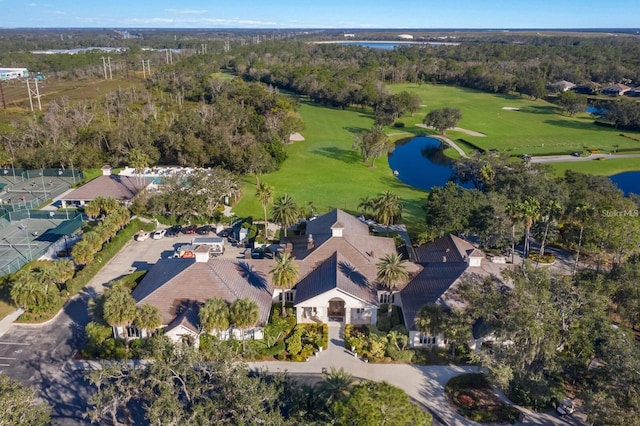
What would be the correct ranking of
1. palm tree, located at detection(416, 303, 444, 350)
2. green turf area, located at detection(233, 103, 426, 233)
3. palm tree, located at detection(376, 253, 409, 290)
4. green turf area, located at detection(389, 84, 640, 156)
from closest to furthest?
palm tree, located at detection(416, 303, 444, 350) < palm tree, located at detection(376, 253, 409, 290) < green turf area, located at detection(233, 103, 426, 233) < green turf area, located at detection(389, 84, 640, 156)

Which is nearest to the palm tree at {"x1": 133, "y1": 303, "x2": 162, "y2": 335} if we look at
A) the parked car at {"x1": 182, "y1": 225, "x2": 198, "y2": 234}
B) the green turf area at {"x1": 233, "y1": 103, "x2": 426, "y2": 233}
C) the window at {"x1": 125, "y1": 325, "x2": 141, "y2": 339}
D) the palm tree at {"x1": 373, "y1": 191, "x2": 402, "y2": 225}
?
the window at {"x1": 125, "y1": 325, "x2": 141, "y2": 339}

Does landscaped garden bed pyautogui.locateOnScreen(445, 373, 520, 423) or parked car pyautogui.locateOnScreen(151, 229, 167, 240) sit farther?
parked car pyautogui.locateOnScreen(151, 229, 167, 240)

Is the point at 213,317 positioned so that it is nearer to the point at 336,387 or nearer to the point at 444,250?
the point at 336,387

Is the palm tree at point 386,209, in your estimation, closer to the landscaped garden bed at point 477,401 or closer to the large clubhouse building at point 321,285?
the large clubhouse building at point 321,285

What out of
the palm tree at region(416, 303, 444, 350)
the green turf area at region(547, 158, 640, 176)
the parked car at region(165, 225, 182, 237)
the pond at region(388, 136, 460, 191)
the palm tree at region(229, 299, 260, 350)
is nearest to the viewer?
the palm tree at region(229, 299, 260, 350)

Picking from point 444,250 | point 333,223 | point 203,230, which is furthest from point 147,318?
point 444,250

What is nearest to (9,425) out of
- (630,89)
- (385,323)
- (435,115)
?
(385,323)

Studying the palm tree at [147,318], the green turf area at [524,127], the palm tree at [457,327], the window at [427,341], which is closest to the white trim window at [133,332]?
the palm tree at [147,318]

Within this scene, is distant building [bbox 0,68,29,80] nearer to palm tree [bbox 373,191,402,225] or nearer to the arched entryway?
palm tree [bbox 373,191,402,225]
